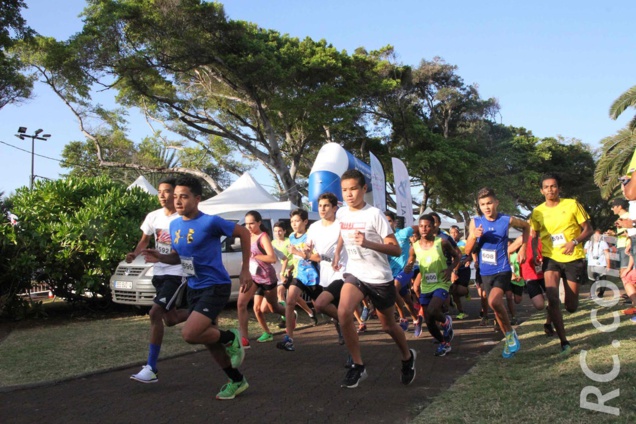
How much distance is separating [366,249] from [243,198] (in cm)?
1305

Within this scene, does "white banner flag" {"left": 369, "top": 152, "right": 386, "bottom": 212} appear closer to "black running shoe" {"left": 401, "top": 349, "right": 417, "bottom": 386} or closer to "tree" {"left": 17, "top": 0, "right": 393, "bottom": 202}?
"black running shoe" {"left": 401, "top": 349, "right": 417, "bottom": 386}

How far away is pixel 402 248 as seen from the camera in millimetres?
9148

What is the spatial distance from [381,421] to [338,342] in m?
3.88

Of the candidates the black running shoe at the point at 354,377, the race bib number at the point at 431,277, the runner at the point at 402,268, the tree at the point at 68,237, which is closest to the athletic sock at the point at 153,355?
the black running shoe at the point at 354,377

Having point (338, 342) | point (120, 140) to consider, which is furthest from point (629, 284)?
point (120, 140)

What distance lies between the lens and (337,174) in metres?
12.8

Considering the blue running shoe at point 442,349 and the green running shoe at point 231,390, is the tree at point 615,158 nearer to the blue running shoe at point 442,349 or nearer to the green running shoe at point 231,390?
the blue running shoe at point 442,349

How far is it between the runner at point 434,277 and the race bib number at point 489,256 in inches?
24.5

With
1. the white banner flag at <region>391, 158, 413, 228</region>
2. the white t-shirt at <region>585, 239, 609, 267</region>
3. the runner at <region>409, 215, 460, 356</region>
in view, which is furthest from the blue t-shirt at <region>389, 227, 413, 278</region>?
the white t-shirt at <region>585, 239, 609, 267</region>

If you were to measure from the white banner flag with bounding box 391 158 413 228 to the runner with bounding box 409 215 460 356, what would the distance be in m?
4.76

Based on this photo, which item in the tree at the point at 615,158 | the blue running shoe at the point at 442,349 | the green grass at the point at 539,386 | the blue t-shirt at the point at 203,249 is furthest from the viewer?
the tree at the point at 615,158

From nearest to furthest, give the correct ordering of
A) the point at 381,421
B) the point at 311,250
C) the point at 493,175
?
the point at 381,421 < the point at 311,250 < the point at 493,175

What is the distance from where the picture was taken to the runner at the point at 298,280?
729cm

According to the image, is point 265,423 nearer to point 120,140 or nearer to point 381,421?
point 381,421
